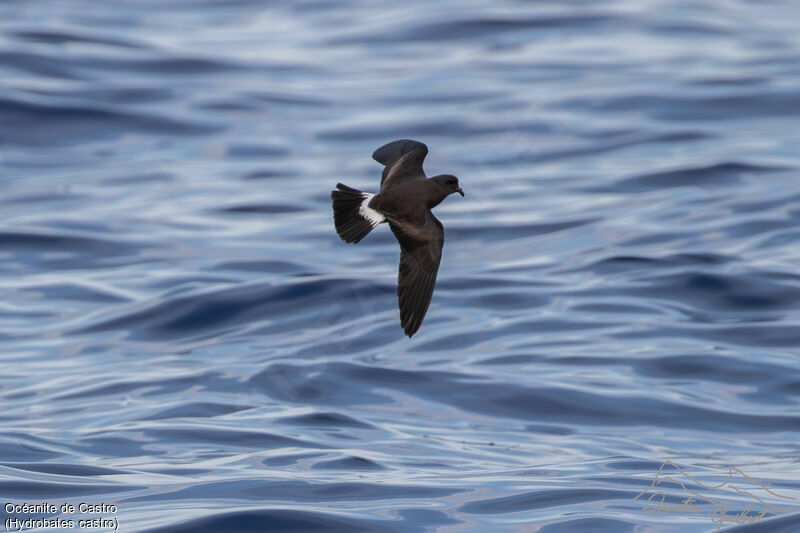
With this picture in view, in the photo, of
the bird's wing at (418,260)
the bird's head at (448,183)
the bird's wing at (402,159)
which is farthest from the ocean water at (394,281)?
the bird's head at (448,183)

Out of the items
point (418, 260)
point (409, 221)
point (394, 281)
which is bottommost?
point (394, 281)

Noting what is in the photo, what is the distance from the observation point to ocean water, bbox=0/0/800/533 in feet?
27.5

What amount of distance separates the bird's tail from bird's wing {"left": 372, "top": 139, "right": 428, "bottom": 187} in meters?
0.31

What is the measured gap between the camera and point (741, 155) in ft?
60.5

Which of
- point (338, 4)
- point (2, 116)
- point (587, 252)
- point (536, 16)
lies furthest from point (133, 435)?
point (338, 4)

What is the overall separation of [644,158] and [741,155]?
4.03 feet

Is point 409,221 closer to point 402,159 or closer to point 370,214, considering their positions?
point 370,214

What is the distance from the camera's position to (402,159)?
263 inches

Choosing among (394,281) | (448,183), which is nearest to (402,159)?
(448,183)

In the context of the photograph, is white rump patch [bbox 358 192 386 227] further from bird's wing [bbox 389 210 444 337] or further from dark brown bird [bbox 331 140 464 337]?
bird's wing [bbox 389 210 444 337]

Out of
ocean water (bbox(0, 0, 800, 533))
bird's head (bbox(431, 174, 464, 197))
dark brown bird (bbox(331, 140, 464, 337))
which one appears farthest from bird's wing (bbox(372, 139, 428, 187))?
ocean water (bbox(0, 0, 800, 533))

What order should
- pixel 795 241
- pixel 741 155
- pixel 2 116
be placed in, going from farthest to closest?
pixel 2 116
pixel 741 155
pixel 795 241

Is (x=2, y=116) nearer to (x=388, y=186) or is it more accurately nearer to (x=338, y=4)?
(x=338, y=4)

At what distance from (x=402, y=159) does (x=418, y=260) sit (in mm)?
718
